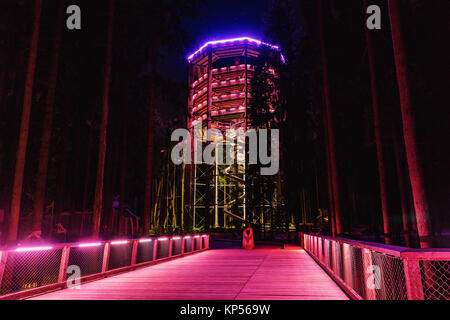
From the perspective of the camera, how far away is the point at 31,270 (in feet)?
32.0

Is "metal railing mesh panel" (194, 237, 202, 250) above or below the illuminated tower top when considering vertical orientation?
below

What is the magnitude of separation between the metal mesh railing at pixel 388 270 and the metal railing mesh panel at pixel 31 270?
273 inches

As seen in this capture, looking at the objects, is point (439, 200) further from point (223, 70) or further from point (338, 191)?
point (223, 70)

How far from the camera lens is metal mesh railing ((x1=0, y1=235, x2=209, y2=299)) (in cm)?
636

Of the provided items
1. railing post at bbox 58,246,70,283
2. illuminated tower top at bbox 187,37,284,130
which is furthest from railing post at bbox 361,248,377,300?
illuminated tower top at bbox 187,37,284,130

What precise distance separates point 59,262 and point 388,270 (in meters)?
8.21

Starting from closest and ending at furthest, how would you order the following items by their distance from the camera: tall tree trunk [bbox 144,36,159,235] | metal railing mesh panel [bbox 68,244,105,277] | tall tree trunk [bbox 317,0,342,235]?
1. metal railing mesh panel [bbox 68,244,105,277]
2. tall tree trunk [bbox 144,36,159,235]
3. tall tree trunk [bbox 317,0,342,235]

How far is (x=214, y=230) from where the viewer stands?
38.3 m

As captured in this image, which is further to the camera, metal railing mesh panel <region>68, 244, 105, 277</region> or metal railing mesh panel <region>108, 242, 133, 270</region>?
metal railing mesh panel <region>108, 242, 133, 270</region>

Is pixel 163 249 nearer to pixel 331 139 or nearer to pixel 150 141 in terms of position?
pixel 150 141

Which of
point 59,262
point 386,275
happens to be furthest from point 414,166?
point 59,262

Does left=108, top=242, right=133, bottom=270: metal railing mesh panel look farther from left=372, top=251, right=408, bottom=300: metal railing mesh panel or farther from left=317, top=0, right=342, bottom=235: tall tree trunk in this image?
left=317, top=0, right=342, bottom=235: tall tree trunk
